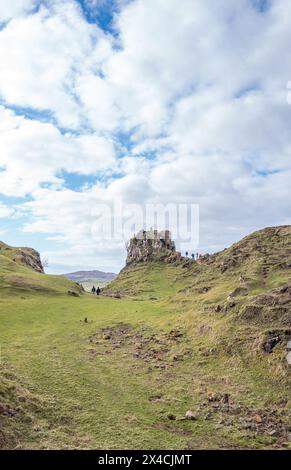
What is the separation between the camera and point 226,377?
1039 inches

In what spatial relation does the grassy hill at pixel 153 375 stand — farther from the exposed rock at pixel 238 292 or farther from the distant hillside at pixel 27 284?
the distant hillside at pixel 27 284

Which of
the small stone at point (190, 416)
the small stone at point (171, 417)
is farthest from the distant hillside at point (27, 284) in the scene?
the small stone at point (190, 416)

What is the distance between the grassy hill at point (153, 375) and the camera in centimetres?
1831

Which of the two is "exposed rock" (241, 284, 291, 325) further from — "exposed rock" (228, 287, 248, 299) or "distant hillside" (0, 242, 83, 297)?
"distant hillside" (0, 242, 83, 297)

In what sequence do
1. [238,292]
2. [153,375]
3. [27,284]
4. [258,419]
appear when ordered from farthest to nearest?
[27,284] < [238,292] < [153,375] < [258,419]

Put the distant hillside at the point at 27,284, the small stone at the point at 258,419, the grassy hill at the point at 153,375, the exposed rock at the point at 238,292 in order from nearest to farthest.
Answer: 1. the grassy hill at the point at 153,375
2. the small stone at the point at 258,419
3. the exposed rock at the point at 238,292
4. the distant hillside at the point at 27,284

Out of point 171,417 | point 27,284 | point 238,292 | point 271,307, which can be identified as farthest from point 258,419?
point 27,284

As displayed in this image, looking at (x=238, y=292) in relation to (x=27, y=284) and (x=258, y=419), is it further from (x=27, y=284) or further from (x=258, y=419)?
(x=27, y=284)

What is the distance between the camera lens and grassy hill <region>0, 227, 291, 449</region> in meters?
18.3

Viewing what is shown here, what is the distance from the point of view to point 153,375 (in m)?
27.9

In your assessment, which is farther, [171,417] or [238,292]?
[238,292]

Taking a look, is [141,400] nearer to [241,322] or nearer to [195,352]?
[195,352]

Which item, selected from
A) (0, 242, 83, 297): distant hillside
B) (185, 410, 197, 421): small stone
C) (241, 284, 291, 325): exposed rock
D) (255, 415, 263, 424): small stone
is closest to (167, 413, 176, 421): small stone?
(185, 410, 197, 421): small stone
